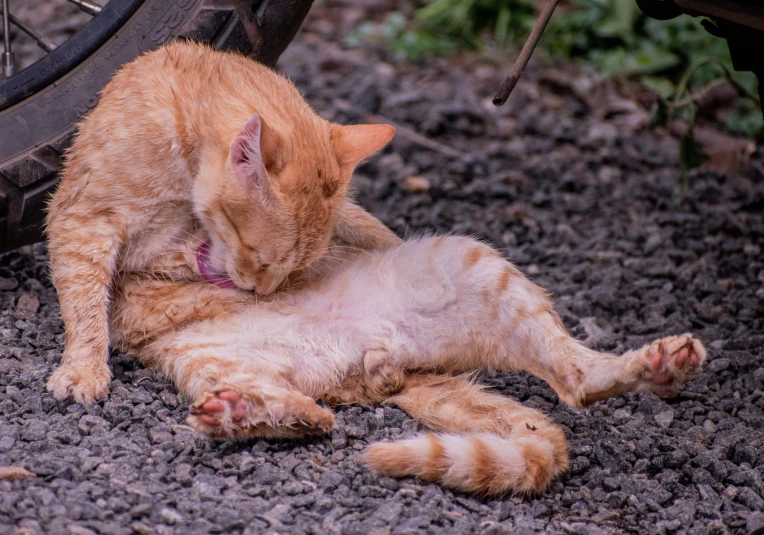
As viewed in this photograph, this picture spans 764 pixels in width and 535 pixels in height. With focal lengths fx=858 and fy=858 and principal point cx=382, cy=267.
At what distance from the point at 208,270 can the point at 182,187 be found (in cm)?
31

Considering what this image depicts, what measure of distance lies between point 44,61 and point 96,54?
185 mm

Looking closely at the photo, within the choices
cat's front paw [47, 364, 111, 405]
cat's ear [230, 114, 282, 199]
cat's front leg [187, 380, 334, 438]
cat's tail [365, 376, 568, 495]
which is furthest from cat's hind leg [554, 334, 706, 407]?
cat's front paw [47, 364, 111, 405]

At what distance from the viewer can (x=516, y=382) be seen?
10.4 feet

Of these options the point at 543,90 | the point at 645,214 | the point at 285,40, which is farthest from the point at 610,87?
the point at 285,40

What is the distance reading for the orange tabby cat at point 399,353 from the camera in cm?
249

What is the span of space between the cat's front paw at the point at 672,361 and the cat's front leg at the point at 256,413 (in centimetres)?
97

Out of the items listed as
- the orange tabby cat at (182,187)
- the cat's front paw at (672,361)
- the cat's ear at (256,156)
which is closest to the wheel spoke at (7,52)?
the orange tabby cat at (182,187)

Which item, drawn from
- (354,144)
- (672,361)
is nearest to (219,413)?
(354,144)

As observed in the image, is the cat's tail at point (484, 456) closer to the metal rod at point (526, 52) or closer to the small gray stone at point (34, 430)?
the small gray stone at point (34, 430)

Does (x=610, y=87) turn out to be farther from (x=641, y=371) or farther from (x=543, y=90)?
(x=641, y=371)

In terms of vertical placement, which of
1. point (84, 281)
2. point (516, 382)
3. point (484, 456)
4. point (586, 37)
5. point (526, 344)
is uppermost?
point (586, 37)

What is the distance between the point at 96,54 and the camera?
3.18 meters

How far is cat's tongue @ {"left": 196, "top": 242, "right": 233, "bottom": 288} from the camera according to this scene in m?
3.10

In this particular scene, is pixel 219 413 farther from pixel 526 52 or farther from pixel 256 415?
pixel 526 52
